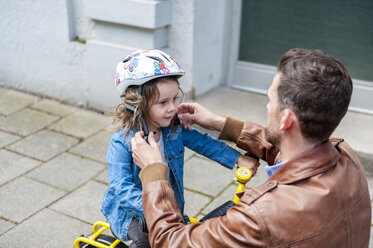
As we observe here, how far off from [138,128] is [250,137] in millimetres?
611

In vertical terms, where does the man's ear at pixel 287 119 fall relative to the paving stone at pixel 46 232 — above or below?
above

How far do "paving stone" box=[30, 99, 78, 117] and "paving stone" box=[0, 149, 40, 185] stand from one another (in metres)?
0.92

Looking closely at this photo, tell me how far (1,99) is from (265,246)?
14.7ft

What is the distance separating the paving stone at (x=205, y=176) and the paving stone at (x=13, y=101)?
7.20 feet

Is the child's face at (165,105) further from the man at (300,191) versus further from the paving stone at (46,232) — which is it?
the paving stone at (46,232)

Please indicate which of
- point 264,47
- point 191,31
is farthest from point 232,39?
point 191,31

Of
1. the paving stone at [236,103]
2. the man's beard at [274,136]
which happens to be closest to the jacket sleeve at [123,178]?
the man's beard at [274,136]

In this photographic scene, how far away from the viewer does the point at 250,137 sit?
2.53 m

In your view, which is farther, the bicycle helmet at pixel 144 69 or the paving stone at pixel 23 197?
the paving stone at pixel 23 197

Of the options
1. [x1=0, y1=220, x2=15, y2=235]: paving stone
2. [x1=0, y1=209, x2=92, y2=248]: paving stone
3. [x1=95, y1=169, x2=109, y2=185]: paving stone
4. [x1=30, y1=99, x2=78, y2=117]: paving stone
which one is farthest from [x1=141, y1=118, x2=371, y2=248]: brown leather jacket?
[x1=30, y1=99, x2=78, y2=117]: paving stone

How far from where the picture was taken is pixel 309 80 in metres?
1.67

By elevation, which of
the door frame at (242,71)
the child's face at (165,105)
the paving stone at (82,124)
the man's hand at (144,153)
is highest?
the child's face at (165,105)

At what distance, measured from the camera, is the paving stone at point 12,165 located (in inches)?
154

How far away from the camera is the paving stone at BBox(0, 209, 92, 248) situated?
316 centimetres
